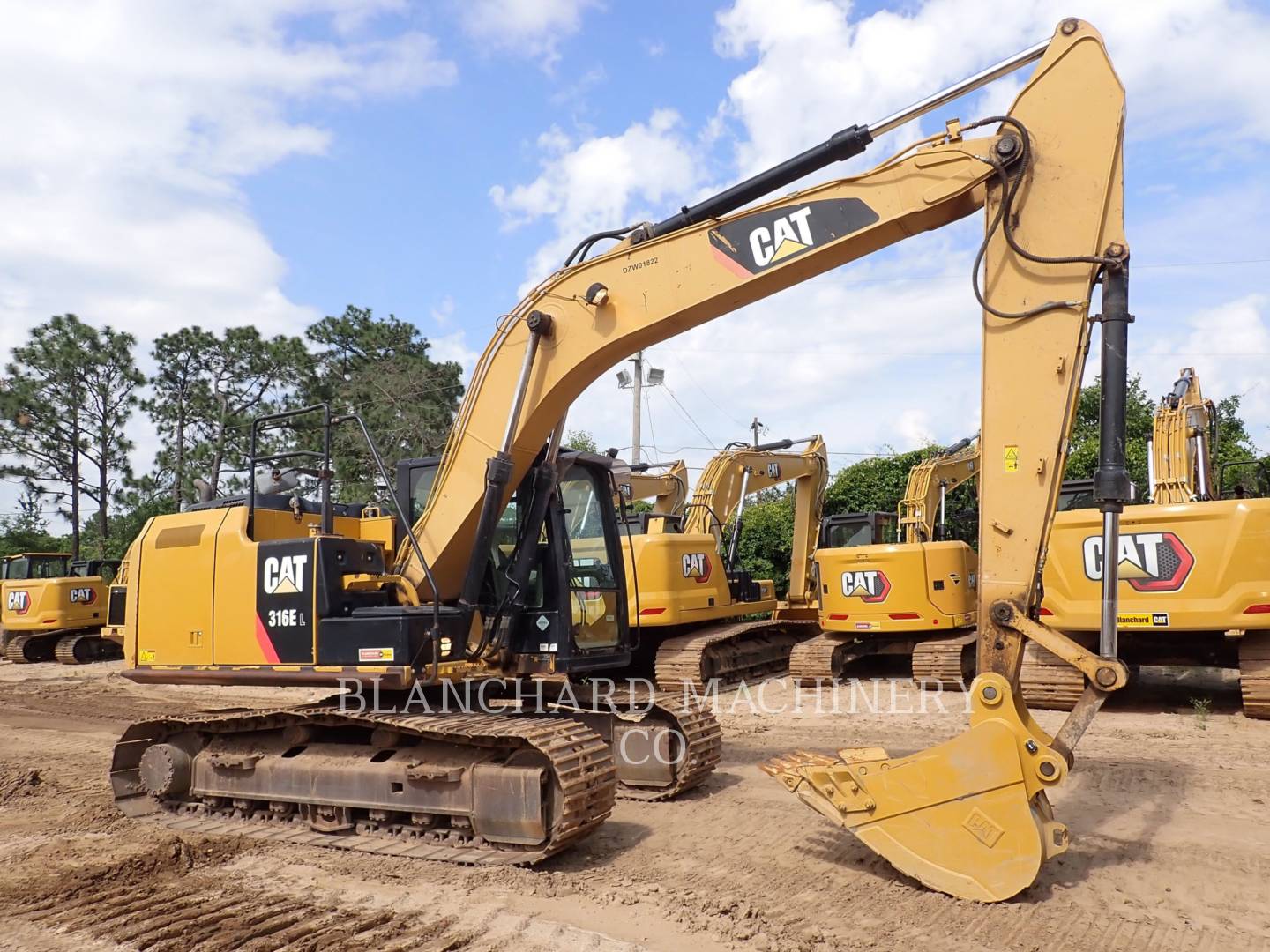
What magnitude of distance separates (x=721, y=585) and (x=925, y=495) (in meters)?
3.46

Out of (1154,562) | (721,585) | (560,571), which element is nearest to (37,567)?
(721,585)

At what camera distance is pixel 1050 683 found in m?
9.45

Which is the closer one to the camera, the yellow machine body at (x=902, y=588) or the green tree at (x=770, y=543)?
the yellow machine body at (x=902, y=588)

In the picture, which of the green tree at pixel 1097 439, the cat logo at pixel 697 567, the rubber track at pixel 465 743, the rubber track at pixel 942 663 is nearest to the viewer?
the rubber track at pixel 465 743

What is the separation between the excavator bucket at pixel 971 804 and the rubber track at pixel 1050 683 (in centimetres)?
514

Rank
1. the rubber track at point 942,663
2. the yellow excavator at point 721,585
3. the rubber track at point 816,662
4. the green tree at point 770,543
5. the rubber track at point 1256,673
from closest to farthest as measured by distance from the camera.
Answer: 1. the rubber track at point 1256,673
2. the rubber track at point 942,663
3. the yellow excavator at point 721,585
4. the rubber track at point 816,662
5. the green tree at point 770,543

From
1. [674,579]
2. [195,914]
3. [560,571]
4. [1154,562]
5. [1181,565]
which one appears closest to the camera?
[195,914]

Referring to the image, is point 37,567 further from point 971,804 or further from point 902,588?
point 971,804

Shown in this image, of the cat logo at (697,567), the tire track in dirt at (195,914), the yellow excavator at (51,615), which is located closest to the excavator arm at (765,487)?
the cat logo at (697,567)

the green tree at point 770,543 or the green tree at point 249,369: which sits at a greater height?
the green tree at point 249,369

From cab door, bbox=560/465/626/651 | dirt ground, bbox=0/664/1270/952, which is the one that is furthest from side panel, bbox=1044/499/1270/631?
cab door, bbox=560/465/626/651

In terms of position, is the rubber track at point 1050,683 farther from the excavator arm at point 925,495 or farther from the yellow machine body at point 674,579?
the excavator arm at point 925,495

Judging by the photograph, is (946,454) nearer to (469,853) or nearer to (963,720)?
(963,720)

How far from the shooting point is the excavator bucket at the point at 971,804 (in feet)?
14.6
